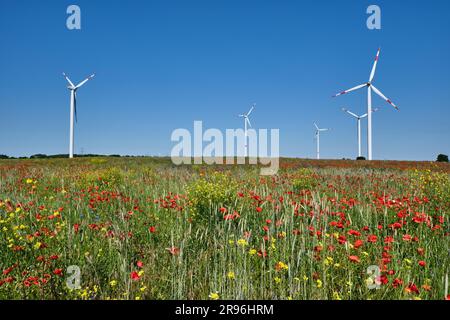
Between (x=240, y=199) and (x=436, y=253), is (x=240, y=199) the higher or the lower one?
the higher one

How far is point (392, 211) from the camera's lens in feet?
18.8

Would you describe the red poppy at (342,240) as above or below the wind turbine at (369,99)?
below

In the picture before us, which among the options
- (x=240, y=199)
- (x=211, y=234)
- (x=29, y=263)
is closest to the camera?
(x=29, y=263)

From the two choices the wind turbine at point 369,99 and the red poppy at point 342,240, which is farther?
the wind turbine at point 369,99

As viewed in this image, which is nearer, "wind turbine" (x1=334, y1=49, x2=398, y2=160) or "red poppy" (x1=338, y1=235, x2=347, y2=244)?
"red poppy" (x1=338, y1=235, x2=347, y2=244)

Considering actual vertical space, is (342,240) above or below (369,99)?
below

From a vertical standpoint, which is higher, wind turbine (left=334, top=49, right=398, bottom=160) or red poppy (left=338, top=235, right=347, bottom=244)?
wind turbine (left=334, top=49, right=398, bottom=160)

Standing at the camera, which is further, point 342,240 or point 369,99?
point 369,99
